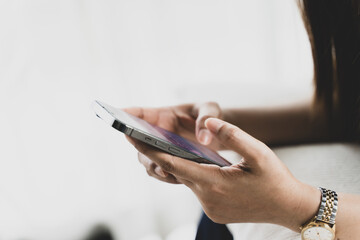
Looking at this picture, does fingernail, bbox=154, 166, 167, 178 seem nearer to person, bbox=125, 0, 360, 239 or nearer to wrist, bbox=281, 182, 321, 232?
person, bbox=125, 0, 360, 239

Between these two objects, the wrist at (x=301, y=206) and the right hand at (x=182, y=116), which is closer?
the wrist at (x=301, y=206)

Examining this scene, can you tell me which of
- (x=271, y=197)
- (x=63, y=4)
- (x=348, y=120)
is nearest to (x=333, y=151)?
(x=348, y=120)

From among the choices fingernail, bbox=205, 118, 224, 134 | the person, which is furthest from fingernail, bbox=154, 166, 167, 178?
fingernail, bbox=205, 118, 224, 134

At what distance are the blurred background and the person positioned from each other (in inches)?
3.9

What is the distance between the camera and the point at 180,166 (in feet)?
1.58

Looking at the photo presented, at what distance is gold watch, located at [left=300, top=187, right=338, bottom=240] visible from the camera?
1.65ft

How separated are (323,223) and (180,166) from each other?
24 centimetres

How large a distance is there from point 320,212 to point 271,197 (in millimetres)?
85

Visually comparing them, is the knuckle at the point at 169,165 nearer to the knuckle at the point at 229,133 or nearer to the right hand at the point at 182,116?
the knuckle at the point at 229,133

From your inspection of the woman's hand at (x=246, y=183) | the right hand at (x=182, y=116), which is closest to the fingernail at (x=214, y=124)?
the woman's hand at (x=246, y=183)

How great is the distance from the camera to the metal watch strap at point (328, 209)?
508 millimetres

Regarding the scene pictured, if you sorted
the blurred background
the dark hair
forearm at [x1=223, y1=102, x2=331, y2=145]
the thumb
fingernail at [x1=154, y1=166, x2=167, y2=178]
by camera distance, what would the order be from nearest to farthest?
the thumb < fingernail at [x1=154, y1=166, x2=167, y2=178] < the dark hair < forearm at [x1=223, y1=102, x2=331, y2=145] < the blurred background

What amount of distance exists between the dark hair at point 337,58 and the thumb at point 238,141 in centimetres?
39

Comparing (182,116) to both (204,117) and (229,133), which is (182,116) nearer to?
(204,117)
